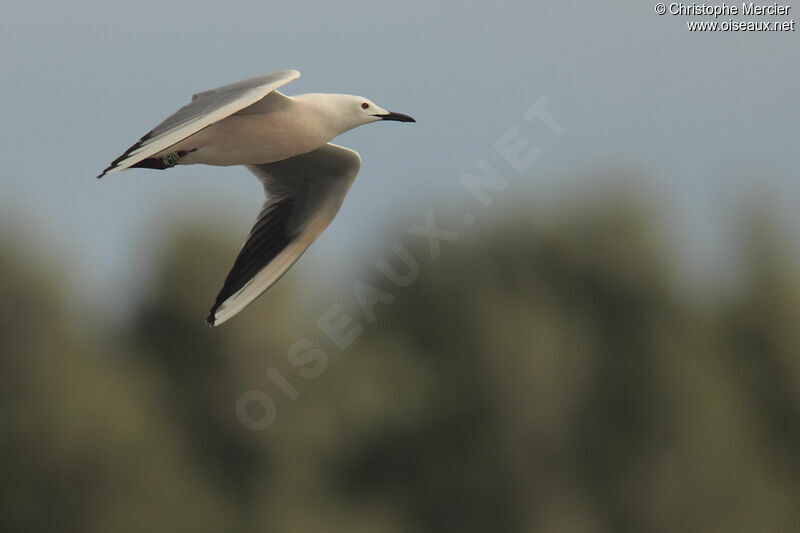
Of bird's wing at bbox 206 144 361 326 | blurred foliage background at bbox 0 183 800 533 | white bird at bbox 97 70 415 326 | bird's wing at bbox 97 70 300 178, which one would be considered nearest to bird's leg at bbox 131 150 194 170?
white bird at bbox 97 70 415 326

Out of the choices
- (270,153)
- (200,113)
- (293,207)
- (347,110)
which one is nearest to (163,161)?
(200,113)

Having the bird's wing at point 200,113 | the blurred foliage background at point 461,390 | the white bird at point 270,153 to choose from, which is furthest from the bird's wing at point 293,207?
the blurred foliage background at point 461,390

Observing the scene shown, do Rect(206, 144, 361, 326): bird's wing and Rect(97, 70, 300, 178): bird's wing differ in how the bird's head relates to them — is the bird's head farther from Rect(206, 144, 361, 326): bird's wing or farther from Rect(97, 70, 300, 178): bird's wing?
Rect(206, 144, 361, 326): bird's wing

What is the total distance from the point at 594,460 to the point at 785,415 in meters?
2.49

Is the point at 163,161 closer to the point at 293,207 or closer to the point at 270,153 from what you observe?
the point at 270,153

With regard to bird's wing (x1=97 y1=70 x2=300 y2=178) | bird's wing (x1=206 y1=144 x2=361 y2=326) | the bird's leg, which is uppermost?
bird's wing (x1=97 y1=70 x2=300 y2=178)

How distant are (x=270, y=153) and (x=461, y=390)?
14844mm

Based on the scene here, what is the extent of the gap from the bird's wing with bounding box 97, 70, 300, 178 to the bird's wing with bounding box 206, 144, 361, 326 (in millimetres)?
1037

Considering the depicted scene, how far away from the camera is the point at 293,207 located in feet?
22.2

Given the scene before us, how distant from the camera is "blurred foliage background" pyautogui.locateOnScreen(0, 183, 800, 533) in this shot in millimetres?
17750

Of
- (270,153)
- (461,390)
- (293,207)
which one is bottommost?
(461,390)

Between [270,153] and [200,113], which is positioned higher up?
[200,113]

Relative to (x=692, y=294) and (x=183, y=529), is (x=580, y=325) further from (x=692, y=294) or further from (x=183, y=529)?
(x=183, y=529)

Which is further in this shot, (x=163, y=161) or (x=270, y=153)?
(x=270, y=153)
